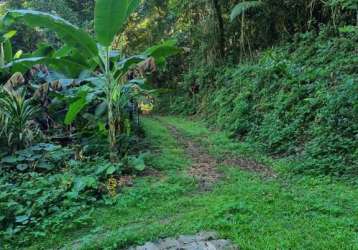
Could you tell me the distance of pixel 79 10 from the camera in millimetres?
23047

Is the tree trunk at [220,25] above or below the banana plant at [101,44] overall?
above

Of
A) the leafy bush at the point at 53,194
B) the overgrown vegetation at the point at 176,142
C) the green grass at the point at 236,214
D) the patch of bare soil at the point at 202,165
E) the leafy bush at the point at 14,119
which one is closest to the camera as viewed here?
the green grass at the point at 236,214

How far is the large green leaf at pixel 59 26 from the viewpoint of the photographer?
5996 millimetres

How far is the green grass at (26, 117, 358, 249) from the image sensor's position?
385cm

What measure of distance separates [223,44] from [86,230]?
35.3 ft

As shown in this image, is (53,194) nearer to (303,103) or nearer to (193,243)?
(193,243)

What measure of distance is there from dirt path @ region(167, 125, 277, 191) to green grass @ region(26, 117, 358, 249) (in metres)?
0.18

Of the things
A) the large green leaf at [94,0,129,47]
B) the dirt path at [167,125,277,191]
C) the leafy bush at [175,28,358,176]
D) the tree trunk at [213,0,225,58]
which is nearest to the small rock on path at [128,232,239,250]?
the dirt path at [167,125,277,191]

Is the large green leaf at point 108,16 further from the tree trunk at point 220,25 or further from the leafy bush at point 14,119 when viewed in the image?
the tree trunk at point 220,25

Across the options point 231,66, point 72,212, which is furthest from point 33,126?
point 231,66

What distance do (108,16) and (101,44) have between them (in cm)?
60

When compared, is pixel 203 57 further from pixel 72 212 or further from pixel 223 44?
pixel 72 212

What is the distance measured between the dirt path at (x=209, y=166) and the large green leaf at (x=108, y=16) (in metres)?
2.51

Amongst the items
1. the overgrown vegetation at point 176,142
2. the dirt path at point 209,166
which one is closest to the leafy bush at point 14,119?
the overgrown vegetation at point 176,142
